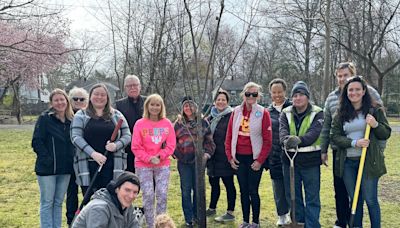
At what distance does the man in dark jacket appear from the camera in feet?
18.4

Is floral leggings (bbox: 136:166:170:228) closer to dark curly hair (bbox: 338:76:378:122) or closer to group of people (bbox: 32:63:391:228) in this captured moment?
group of people (bbox: 32:63:391:228)

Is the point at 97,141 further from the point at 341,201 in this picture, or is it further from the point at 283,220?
the point at 341,201

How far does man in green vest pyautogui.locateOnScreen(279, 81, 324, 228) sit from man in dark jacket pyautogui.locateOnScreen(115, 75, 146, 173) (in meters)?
1.95

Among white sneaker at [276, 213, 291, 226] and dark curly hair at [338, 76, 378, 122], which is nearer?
dark curly hair at [338, 76, 378, 122]

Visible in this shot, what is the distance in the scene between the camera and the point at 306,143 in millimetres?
4613

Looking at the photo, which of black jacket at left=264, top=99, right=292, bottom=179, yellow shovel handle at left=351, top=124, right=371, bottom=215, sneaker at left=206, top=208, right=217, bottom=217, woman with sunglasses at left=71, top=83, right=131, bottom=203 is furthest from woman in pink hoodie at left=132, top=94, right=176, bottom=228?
yellow shovel handle at left=351, top=124, right=371, bottom=215

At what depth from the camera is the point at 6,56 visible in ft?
35.7

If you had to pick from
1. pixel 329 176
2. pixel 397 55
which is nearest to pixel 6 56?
pixel 329 176

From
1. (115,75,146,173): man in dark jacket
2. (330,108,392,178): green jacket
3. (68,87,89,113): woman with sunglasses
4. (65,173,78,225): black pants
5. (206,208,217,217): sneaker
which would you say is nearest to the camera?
(330,108,392,178): green jacket

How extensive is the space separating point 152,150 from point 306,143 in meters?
1.73

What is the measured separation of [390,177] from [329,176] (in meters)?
1.19

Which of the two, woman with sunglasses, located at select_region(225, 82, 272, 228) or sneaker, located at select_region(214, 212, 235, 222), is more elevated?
woman with sunglasses, located at select_region(225, 82, 272, 228)

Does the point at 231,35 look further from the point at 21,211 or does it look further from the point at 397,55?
the point at 397,55

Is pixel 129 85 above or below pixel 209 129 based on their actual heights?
above
